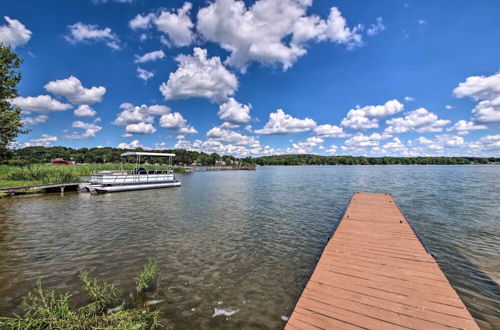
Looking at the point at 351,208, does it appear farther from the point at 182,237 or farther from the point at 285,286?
the point at 182,237

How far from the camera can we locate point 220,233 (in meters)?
11.4

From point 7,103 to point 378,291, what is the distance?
34.5 meters

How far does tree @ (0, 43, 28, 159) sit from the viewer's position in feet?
68.8

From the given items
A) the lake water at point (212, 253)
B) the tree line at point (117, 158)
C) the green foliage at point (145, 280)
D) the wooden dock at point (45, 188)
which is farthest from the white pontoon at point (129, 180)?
the tree line at point (117, 158)

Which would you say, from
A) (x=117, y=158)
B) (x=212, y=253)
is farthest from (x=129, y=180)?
(x=117, y=158)

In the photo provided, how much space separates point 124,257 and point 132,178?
74.0 feet

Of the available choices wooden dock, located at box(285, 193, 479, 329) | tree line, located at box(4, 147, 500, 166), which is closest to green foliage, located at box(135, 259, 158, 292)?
wooden dock, located at box(285, 193, 479, 329)

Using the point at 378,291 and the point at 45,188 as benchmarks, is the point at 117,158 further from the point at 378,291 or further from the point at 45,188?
the point at 378,291

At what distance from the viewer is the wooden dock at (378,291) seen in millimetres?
3523

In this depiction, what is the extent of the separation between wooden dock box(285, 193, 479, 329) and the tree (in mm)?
29634

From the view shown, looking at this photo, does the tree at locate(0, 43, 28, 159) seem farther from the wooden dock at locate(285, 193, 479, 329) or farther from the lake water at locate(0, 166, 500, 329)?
the wooden dock at locate(285, 193, 479, 329)

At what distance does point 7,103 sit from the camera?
2283 centimetres

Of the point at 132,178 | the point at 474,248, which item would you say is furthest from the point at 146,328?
the point at 132,178

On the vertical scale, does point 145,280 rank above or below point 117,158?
below
